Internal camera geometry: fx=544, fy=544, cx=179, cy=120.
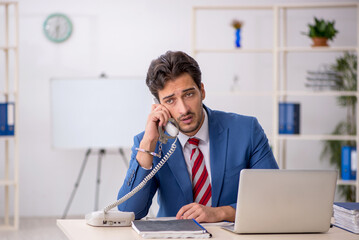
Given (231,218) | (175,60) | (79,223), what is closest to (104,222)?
(79,223)

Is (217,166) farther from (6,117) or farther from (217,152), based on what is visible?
(6,117)

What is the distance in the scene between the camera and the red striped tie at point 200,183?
7.97 ft

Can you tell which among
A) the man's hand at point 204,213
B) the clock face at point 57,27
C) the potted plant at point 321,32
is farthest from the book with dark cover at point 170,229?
the clock face at point 57,27

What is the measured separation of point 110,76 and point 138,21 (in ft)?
2.23

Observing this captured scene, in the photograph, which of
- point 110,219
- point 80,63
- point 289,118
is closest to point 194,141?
point 110,219

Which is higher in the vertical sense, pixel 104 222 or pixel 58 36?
pixel 58 36

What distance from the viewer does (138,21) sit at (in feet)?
19.6

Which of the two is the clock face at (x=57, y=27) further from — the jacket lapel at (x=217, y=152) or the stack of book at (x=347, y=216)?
the stack of book at (x=347, y=216)

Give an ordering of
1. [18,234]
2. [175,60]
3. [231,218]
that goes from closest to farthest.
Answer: [231,218]
[175,60]
[18,234]

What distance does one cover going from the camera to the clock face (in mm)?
5891

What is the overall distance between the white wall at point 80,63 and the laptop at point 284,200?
4086mm

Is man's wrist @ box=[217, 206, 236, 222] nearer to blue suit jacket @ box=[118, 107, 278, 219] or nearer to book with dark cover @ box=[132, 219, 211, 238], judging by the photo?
blue suit jacket @ box=[118, 107, 278, 219]

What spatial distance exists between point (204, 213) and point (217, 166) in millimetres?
359

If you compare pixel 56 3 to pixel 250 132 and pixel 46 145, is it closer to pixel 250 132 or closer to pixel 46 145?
pixel 46 145
